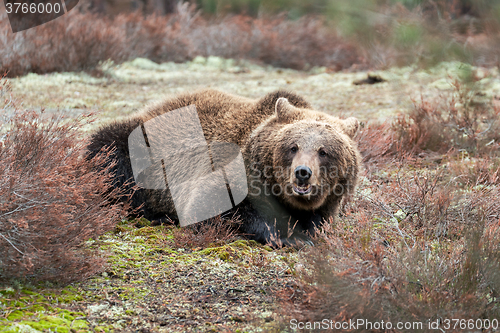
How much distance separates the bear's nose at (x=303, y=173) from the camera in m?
3.93

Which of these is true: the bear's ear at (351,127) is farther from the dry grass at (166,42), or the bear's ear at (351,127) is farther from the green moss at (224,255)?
Answer: the dry grass at (166,42)

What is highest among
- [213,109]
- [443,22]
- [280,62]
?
[443,22]

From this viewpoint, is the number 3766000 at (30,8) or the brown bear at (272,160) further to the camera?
the number 3766000 at (30,8)

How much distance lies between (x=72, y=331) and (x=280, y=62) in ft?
40.0

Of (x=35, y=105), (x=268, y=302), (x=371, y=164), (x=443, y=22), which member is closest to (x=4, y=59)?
(x=35, y=105)

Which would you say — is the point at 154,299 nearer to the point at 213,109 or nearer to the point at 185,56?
the point at 213,109

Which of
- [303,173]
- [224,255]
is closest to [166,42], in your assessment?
[303,173]

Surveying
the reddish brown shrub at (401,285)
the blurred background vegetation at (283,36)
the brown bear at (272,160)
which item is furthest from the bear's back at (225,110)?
the reddish brown shrub at (401,285)

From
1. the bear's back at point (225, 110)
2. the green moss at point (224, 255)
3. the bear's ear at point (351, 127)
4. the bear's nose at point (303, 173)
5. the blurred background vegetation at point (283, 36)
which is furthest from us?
the bear's back at point (225, 110)

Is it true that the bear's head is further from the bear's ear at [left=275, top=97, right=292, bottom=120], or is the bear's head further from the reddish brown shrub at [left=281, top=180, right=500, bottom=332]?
the reddish brown shrub at [left=281, top=180, right=500, bottom=332]

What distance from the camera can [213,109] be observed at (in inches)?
199
